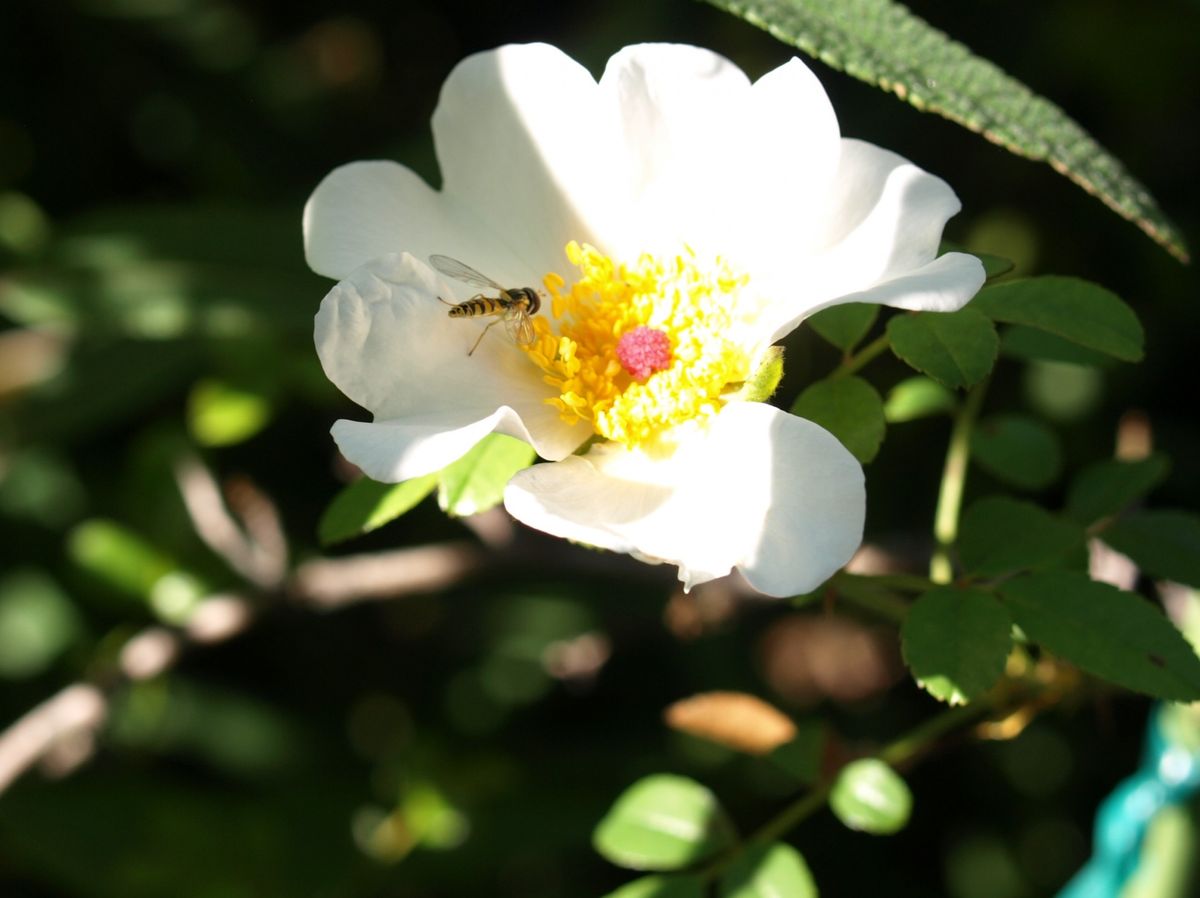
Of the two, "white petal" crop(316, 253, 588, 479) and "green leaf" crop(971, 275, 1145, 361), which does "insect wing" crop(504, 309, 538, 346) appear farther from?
"green leaf" crop(971, 275, 1145, 361)

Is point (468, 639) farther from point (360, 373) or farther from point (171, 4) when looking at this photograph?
point (171, 4)

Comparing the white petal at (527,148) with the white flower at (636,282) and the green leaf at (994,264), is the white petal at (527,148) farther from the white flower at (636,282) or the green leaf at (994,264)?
the green leaf at (994,264)

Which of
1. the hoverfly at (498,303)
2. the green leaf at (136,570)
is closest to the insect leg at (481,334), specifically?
the hoverfly at (498,303)

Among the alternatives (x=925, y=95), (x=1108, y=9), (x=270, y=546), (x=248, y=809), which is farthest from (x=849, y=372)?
(x=1108, y=9)

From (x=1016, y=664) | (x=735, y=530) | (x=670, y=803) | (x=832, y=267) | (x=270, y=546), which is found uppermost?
(x=832, y=267)

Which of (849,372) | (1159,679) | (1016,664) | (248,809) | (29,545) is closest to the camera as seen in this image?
(1159,679)

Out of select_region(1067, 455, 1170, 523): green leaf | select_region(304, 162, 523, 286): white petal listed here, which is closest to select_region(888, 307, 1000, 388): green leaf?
select_region(1067, 455, 1170, 523): green leaf

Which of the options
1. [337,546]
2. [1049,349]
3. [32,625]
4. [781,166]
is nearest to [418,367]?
[781,166]
